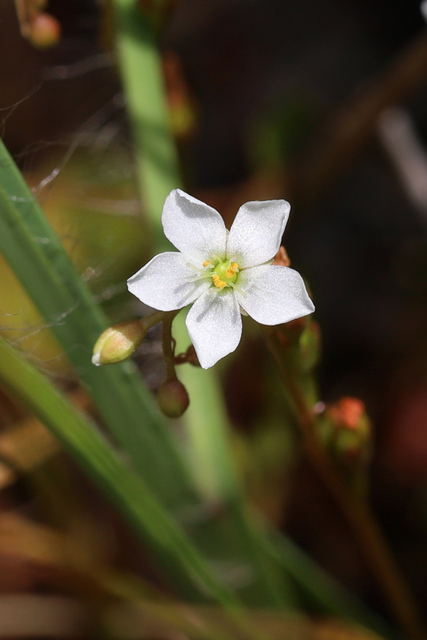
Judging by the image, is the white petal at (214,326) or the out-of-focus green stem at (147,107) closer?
the white petal at (214,326)

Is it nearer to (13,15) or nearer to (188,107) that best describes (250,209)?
(188,107)

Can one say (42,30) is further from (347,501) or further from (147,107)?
(347,501)

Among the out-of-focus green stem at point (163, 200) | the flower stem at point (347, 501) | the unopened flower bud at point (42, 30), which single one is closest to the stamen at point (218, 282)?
the flower stem at point (347, 501)

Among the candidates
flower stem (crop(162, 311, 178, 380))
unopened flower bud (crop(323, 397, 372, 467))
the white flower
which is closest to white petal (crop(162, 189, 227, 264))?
the white flower

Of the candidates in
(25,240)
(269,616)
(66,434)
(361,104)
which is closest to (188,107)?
(361,104)

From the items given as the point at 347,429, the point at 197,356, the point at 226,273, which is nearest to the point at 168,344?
the point at 197,356

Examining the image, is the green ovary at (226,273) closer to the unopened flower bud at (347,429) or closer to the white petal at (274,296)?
the white petal at (274,296)

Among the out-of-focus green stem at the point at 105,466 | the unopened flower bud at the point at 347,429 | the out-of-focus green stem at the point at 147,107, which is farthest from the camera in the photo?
the out-of-focus green stem at the point at 147,107
